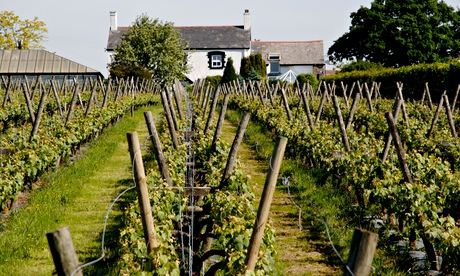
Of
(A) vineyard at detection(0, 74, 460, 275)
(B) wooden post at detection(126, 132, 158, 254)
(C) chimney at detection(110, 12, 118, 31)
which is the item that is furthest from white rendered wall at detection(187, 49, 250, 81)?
(B) wooden post at detection(126, 132, 158, 254)

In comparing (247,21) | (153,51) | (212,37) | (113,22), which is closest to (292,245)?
(153,51)

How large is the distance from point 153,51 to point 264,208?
4645 cm

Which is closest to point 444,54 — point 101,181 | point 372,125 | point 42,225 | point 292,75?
point 292,75

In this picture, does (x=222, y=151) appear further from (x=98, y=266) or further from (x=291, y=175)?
(x=98, y=266)

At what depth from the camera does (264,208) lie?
15.0 feet

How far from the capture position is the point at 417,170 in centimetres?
855

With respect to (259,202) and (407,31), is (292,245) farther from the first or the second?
(407,31)

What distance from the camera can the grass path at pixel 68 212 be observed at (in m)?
7.41

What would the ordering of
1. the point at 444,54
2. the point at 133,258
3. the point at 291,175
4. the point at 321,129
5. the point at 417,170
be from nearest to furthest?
1. the point at 133,258
2. the point at 417,170
3. the point at 291,175
4. the point at 321,129
5. the point at 444,54

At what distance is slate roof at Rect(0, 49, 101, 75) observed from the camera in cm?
5409

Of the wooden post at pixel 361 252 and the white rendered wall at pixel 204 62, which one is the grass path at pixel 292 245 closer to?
the wooden post at pixel 361 252

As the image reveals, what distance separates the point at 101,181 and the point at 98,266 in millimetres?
5545

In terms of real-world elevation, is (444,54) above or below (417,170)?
above

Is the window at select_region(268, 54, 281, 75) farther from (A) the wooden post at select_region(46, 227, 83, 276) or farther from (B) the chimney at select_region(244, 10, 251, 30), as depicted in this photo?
(A) the wooden post at select_region(46, 227, 83, 276)
